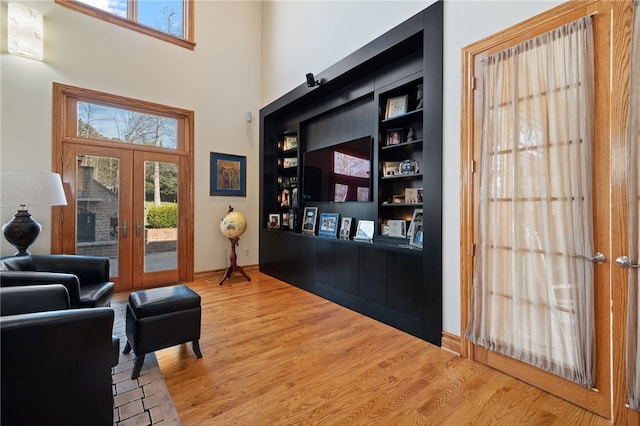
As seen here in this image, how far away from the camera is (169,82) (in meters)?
4.56

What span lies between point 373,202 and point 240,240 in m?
2.84

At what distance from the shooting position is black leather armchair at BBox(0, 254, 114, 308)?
2186mm

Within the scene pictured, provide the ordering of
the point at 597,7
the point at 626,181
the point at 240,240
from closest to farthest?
the point at 626,181 → the point at 597,7 → the point at 240,240

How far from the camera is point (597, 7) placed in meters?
1.73

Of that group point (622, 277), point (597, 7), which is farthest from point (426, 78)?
point (622, 277)

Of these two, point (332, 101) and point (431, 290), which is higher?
point (332, 101)

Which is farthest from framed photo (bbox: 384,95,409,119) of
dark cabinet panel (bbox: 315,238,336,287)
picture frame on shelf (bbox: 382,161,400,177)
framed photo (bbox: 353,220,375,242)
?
dark cabinet panel (bbox: 315,238,336,287)

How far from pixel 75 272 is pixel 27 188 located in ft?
3.04

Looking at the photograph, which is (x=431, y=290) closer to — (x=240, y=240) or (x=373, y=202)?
(x=373, y=202)

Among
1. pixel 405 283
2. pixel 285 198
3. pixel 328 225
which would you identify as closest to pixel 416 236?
pixel 405 283

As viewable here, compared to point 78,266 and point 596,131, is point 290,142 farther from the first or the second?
point 596,131

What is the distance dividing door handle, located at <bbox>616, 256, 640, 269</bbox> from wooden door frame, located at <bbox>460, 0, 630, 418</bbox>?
0.04 m

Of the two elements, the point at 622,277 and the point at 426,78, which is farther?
the point at 426,78

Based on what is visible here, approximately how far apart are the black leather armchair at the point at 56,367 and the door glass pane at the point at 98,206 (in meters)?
2.90
